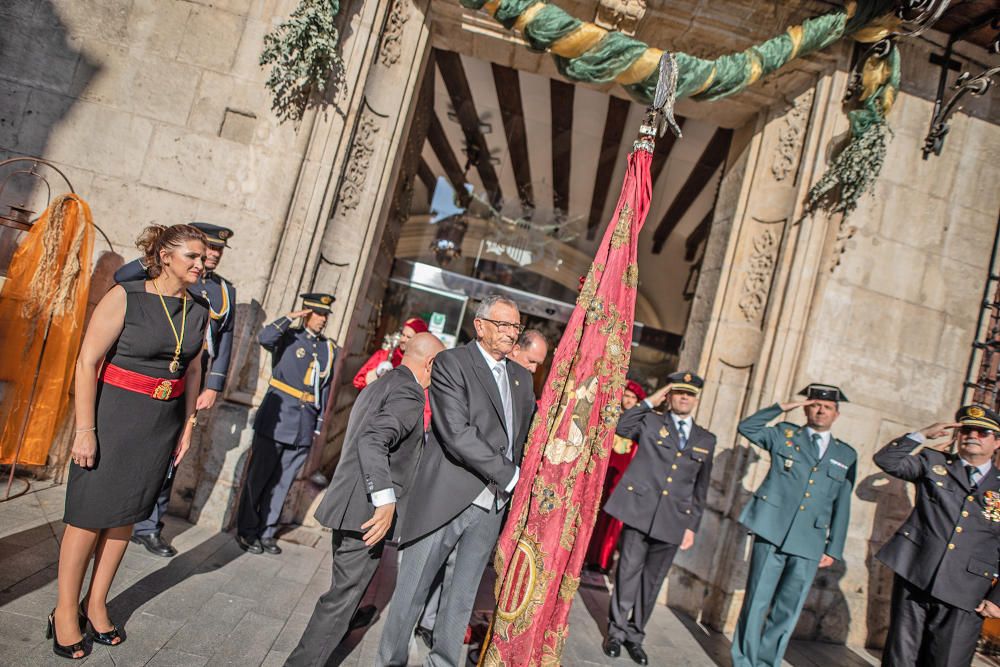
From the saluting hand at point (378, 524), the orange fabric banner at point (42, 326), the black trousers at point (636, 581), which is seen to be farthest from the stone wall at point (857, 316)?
the orange fabric banner at point (42, 326)

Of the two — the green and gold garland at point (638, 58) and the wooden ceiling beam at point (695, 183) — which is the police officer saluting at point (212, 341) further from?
the wooden ceiling beam at point (695, 183)

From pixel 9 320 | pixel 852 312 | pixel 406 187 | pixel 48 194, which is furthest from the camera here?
pixel 406 187

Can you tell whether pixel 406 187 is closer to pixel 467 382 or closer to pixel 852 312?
pixel 467 382

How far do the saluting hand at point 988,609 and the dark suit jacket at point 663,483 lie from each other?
1.58 metres

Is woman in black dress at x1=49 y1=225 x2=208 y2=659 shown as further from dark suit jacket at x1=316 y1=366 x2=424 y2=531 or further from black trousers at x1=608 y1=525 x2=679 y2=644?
black trousers at x1=608 y1=525 x2=679 y2=644

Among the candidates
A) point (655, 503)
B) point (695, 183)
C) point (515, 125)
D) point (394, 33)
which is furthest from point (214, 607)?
point (695, 183)

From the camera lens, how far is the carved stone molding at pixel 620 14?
14.9 feet

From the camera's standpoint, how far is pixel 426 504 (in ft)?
8.65

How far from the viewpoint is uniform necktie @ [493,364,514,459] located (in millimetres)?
2777

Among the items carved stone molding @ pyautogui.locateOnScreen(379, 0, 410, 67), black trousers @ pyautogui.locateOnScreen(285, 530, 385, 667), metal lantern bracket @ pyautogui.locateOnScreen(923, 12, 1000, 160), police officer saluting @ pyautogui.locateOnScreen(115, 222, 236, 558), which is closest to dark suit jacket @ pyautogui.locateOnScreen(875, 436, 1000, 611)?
metal lantern bracket @ pyautogui.locateOnScreen(923, 12, 1000, 160)

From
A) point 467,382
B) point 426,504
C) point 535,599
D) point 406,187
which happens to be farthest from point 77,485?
point 406,187

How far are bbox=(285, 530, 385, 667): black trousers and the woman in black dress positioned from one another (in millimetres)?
929

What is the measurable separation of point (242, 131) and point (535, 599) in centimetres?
410

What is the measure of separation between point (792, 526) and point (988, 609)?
1.05 meters
